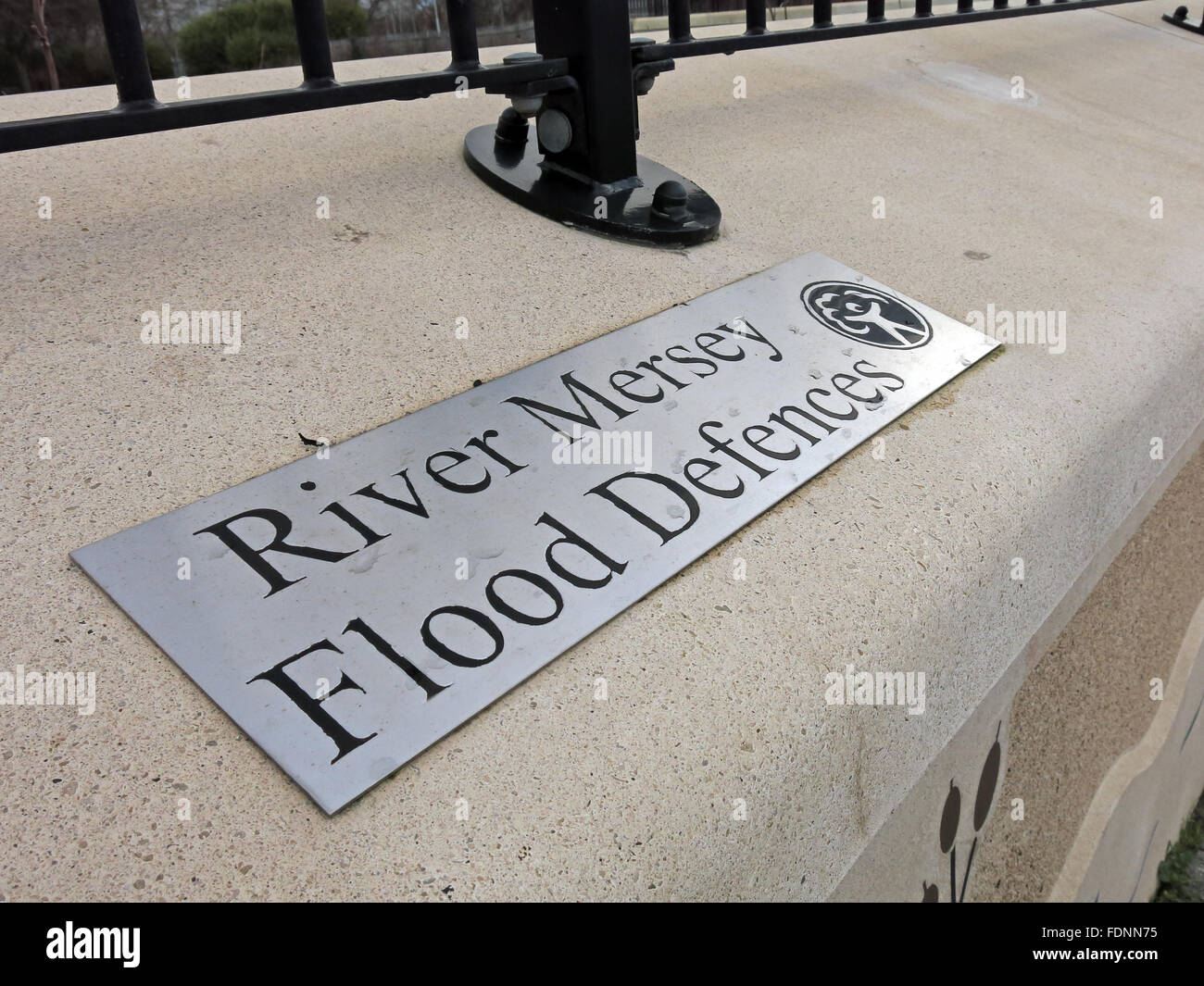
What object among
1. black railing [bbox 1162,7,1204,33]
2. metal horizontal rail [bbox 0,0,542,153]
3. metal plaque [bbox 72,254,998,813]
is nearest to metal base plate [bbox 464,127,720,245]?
metal horizontal rail [bbox 0,0,542,153]

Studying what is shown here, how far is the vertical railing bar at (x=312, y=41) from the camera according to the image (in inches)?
59.0

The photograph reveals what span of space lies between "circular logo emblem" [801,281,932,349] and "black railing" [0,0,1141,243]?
0.25m

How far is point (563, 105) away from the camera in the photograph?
1708 millimetres

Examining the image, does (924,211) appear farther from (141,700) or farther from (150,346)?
(141,700)

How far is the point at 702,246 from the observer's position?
167 cm

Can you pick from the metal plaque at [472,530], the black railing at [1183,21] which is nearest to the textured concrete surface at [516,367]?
the metal plaque at [472,530]

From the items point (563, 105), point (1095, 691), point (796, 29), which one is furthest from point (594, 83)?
point (1095, 691)

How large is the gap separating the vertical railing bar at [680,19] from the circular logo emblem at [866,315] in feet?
2.18

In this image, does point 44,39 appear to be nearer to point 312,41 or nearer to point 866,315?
point 312,41

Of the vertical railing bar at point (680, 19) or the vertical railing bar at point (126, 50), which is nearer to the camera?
the vertical railing bar at point (126, 50)

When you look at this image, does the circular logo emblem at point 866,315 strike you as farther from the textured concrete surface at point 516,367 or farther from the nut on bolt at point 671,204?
the nut on bolt at point 671,204

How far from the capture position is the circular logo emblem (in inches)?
58.9

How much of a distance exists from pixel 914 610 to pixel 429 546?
1.78 ft
